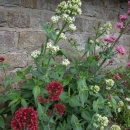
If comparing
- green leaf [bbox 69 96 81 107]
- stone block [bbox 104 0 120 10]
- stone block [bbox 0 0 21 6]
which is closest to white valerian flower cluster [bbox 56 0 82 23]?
stone block [bbox 0 0 21 6]

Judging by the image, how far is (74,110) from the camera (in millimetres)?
2393

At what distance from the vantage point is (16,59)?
102 inches

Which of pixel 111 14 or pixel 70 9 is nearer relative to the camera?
pixel 70 9

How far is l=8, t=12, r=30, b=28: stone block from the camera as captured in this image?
2416 millimetres

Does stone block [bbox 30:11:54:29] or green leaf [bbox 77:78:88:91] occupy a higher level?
stone block [bbox 30:11:54:29]

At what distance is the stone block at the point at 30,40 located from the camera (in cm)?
257

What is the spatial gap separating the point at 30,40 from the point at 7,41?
0.88 feet

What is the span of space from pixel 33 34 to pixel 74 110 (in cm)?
90

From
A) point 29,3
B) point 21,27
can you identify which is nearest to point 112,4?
point 29,3

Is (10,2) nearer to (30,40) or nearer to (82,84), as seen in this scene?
(30,40)

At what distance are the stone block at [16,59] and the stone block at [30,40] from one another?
0.30ft

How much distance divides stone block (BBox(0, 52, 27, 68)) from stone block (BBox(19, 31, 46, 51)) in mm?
90

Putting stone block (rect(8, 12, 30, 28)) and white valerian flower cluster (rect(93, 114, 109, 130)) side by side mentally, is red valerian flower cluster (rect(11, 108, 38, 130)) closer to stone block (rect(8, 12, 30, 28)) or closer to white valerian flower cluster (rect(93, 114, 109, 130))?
white valerian flower cluster (rect(93, 114, 109, 130))

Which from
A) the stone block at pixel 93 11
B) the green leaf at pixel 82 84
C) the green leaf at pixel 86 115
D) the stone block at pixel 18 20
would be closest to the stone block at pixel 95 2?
the stone block at pixel 93 11
